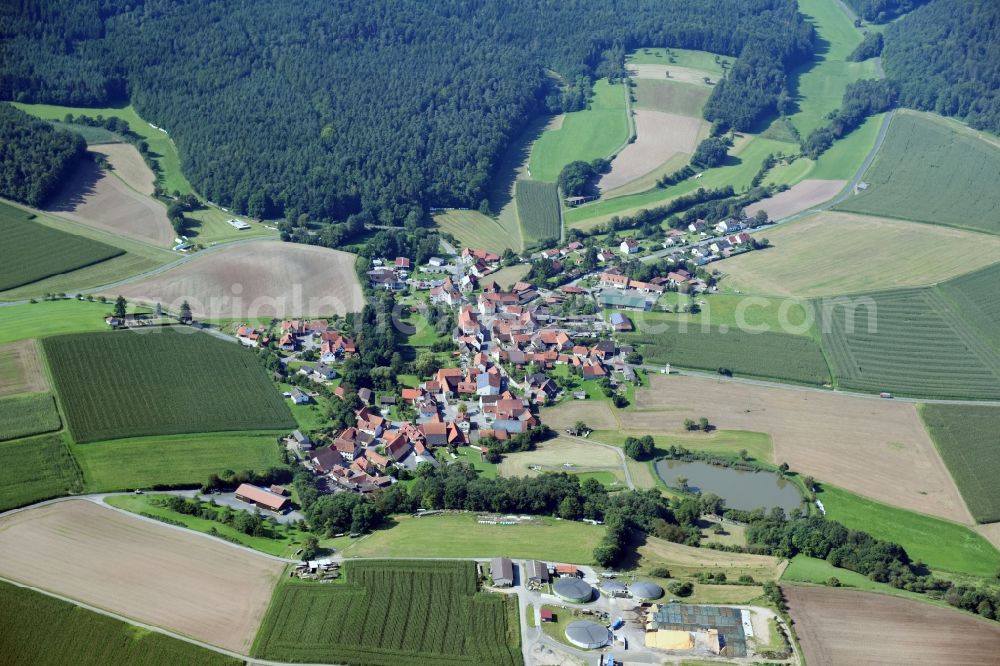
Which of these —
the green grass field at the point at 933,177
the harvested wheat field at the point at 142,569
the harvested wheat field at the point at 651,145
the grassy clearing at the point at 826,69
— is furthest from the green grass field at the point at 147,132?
the grassy clearing at the point at 826,69

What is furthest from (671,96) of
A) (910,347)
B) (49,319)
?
(49,319)

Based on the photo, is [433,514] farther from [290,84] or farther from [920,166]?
[920,166]

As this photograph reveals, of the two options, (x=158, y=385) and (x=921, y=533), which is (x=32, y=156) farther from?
(x=921, y=533)

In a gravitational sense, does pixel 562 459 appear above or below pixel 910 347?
below

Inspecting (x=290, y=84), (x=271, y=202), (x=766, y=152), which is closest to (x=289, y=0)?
(x=290, y=84)

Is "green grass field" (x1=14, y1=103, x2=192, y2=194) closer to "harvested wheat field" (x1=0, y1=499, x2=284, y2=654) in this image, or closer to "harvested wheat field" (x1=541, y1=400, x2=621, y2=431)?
"harvested wheat field" (x1=541, y1=400, x2=621, y2=431)

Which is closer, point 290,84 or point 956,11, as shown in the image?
point 290,84
